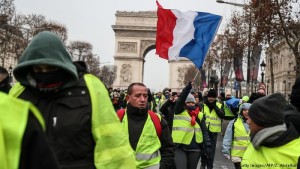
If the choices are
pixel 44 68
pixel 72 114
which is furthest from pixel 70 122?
pixel 44 68

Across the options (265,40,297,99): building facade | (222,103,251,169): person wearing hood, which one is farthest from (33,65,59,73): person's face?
(265,40,297,99): building facade

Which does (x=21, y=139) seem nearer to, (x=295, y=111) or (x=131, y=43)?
(x=295, y=111)

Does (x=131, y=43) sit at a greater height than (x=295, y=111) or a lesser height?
greater

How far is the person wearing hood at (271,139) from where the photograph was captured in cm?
313

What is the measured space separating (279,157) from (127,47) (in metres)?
68.8

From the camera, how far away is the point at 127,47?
71.6 meters

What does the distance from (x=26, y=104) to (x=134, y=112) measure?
332 centimetres

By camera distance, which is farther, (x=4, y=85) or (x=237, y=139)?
(x=237, y=139)

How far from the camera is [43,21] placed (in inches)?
1838

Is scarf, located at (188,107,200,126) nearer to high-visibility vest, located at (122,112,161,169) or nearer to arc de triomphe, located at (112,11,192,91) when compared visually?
high-visibility vest, located at (122,112,161,169)

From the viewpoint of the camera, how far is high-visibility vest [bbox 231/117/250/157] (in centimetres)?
750

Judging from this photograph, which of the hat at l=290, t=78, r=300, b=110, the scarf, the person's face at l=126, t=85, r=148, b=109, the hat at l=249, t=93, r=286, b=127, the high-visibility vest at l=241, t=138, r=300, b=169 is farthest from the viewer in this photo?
the scarf

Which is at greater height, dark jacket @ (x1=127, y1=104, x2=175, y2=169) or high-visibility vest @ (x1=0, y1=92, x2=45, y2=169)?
high-visibility vest @ (x1=0, y1=92, x2=45, y2=169)

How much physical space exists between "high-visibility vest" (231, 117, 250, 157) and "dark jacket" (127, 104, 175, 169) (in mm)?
2736
